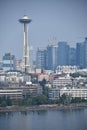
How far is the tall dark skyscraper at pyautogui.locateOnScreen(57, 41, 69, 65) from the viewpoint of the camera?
4741cm

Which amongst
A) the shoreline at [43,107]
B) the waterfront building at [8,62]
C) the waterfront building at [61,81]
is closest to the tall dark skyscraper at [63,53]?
the waterfront building at [8,62]

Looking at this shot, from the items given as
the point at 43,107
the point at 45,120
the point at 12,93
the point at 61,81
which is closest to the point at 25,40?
the point at 61,81

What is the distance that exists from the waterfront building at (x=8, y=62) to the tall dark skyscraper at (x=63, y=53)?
11.7ft

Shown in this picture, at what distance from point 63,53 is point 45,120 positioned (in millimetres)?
26100

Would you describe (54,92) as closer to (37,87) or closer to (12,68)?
(37,87)

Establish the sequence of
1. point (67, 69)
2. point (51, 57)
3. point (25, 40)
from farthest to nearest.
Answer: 1. point (51, 57)
2. point (67, 69)
3. point (25, 40)

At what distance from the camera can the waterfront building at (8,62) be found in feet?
143

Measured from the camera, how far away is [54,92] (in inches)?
1188

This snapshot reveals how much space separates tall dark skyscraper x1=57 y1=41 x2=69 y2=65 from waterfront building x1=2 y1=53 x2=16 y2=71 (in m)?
3.56

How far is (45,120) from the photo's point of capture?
21.7 m

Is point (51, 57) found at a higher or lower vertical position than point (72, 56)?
lower

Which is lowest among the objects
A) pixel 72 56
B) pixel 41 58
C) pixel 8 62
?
pixel 8 62

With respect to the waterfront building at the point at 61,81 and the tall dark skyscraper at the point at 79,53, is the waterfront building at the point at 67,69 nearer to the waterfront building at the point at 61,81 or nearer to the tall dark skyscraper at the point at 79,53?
the tall dark skyscraper at the point at 79,53

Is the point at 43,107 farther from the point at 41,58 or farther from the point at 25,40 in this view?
the point at 41,58
